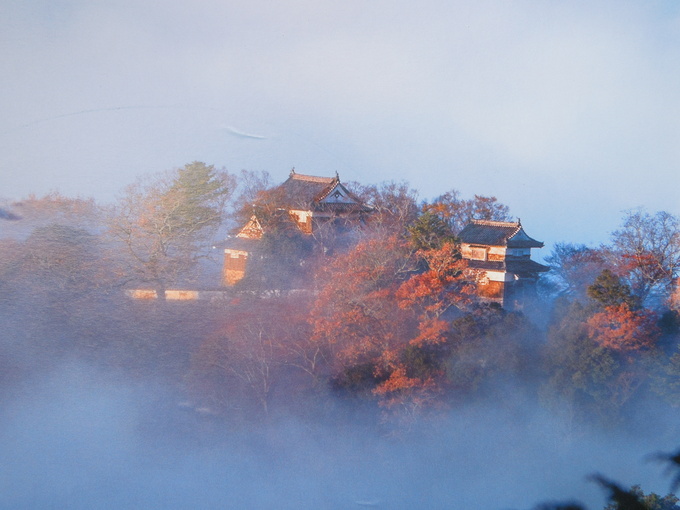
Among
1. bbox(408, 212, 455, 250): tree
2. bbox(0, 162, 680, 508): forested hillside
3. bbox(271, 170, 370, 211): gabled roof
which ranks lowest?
bbox(0, 162, 680, 508): forested hillside

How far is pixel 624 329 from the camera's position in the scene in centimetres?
390

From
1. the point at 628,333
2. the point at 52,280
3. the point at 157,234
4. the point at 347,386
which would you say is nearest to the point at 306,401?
the point at 347,386

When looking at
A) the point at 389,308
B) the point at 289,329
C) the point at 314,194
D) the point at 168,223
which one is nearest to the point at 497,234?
the point at 314,194

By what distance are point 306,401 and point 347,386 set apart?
289mm

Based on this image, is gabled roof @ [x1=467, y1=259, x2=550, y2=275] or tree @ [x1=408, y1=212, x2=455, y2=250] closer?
tree @ [x1=408, y1=212, x2=455, y2=250]

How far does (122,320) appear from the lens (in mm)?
3389

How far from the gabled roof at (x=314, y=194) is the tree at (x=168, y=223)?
671mm

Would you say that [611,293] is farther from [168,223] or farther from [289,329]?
[168,223]

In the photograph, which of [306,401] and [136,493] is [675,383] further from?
[136,493]

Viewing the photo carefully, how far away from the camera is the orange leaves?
3.89 metres

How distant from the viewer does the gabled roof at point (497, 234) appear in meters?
6.18

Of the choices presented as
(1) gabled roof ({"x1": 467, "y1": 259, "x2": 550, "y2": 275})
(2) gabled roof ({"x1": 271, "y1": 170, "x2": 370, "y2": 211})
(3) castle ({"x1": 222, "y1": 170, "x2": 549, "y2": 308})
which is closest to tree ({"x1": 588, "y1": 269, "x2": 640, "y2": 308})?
(3) castle ({"x1": 222, "y1": 170, "x2": 549, "y2": 308})

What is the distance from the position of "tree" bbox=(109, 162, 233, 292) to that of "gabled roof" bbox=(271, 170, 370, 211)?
67 cm

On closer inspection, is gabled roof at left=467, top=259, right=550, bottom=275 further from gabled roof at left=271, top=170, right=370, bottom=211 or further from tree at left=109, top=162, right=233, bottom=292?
tree at left=109, top=162, right=233, bottom=292
